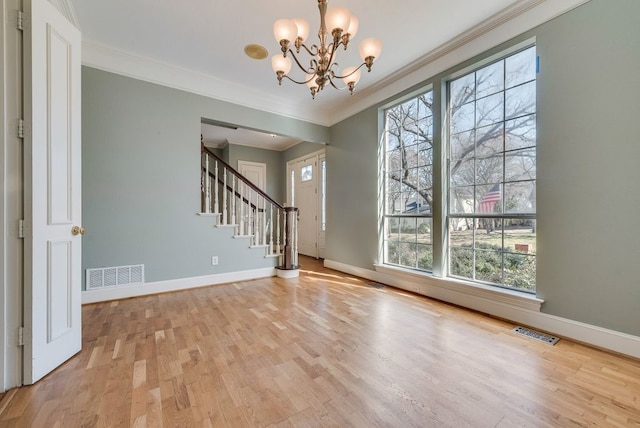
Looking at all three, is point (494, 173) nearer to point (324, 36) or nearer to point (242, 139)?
point (324, 36)

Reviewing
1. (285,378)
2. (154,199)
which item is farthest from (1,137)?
(285,378)

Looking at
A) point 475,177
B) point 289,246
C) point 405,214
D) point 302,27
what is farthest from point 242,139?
point 475,177

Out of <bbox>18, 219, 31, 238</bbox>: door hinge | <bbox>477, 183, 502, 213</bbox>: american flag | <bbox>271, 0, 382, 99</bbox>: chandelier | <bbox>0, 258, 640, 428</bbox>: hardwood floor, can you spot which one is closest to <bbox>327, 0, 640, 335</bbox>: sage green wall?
<bbox>477, 183, 502, 213</bbox>: american flag

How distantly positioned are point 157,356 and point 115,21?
3.19 m

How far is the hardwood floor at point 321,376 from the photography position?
1.27 meters

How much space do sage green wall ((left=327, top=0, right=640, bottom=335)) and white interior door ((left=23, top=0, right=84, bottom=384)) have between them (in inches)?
148

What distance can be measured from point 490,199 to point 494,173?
276 mm

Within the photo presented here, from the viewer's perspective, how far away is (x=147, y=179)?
321cm

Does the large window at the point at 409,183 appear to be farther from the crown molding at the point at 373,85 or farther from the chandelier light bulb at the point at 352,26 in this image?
the chandelier light bulb at the point at 352,26

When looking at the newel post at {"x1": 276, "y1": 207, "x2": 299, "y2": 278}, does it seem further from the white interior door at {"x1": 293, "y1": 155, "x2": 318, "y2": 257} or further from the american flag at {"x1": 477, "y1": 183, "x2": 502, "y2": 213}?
the american flag at {"x1": 477, "y1": 183, "x2": 502, "y2": 213}

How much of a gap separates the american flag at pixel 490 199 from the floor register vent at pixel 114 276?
411 centimetres

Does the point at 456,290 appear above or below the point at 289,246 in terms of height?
below

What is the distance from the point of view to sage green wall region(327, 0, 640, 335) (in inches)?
73.0

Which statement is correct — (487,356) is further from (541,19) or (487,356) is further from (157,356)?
(541,19)
